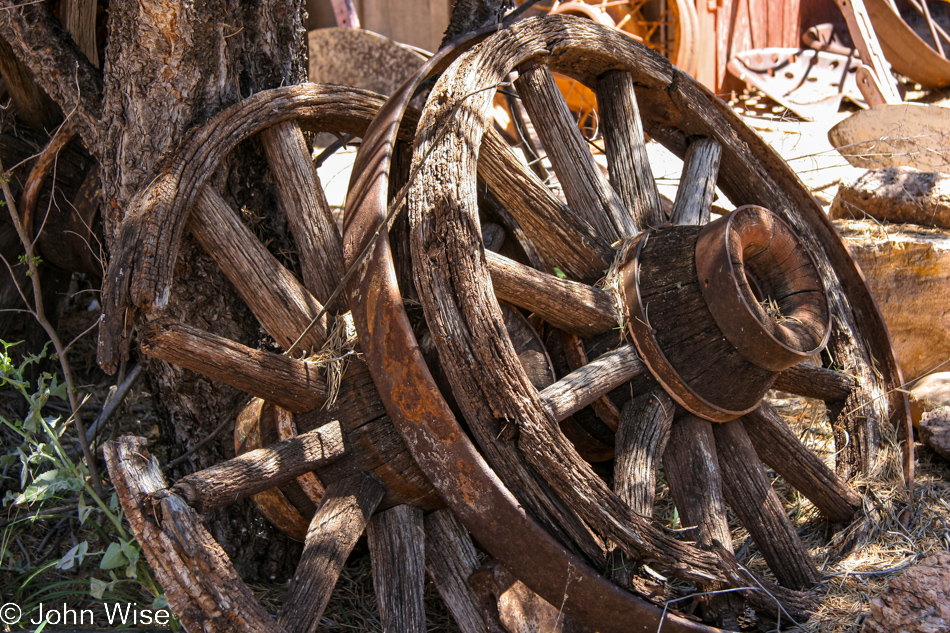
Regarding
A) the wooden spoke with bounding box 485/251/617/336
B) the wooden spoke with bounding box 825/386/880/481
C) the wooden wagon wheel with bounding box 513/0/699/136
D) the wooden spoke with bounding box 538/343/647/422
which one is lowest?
the wooden spoke with bounding box 825/386/880/481

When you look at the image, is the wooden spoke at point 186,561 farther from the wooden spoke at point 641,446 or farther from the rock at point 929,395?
the rock at point 929,395

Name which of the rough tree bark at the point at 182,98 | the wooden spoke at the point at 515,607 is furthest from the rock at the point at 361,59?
the wooden spoke at the point at 515,607

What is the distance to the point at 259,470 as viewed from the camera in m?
1.79

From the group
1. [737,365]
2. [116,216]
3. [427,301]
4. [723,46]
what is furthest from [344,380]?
[723,46]

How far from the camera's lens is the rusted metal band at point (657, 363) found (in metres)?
1.98

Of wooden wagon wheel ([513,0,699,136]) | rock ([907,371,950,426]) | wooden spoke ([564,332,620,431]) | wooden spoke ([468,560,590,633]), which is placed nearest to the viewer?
wooden spoke ([468,560,590,633])

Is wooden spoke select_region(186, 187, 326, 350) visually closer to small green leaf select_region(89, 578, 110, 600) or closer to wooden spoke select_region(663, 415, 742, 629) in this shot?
small green leaf select_region(89, 578, 110, 600)

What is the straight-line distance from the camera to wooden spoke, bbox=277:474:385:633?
1677 mm

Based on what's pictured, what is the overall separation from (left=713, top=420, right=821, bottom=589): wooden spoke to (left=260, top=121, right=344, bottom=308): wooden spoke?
124cm

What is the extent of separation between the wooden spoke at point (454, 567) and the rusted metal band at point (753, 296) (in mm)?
891

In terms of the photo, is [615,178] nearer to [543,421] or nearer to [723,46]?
[543,421]

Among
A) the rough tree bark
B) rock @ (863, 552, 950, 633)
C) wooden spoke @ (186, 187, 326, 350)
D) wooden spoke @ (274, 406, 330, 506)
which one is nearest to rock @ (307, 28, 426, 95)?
the rough tree bark

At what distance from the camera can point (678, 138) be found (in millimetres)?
2668

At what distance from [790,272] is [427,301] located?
113 centimetres
